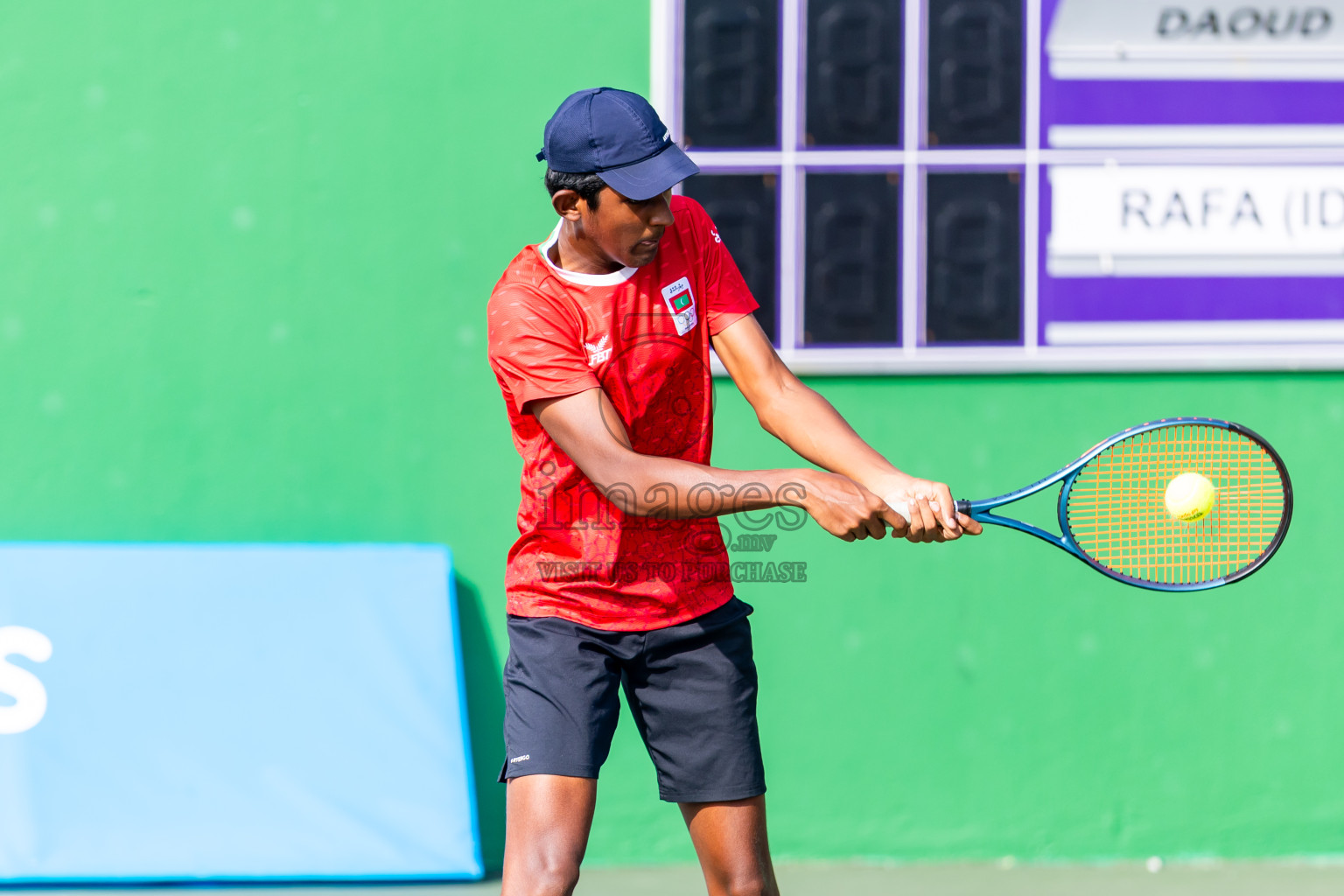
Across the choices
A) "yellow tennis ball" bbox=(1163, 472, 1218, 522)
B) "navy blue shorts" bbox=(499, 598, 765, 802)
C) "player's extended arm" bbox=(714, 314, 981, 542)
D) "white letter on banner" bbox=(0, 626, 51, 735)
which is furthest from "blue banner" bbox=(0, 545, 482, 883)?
"yellow tennis ball" bbox=(1163, 472, 1218, 522)

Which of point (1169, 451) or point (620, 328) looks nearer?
point (620, 328)

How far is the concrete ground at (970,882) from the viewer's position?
3.44 m

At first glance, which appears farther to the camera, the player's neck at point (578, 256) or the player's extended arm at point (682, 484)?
the player's neck at point (578, 256)

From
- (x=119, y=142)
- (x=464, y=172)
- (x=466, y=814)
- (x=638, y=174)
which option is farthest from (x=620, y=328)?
(x=119, y=142)

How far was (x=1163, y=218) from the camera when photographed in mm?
3486

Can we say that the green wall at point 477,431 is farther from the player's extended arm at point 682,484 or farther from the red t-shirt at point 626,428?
the player's extended arm at point 682,484

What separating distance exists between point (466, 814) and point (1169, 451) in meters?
2.05

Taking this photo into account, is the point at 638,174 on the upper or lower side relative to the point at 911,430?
upper

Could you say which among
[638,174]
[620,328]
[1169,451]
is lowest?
[1169,451]

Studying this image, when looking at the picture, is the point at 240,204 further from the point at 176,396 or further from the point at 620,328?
the point at 620,328

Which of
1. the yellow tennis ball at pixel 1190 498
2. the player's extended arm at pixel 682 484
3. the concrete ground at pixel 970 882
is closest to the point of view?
the player's extended arm at pixel 682 484

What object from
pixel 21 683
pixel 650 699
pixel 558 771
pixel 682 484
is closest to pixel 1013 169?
pixel 682 484

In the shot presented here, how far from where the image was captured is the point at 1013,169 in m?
3.48

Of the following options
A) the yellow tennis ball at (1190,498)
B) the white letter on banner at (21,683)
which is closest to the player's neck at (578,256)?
the yellow tennis ball at (1190,498)
